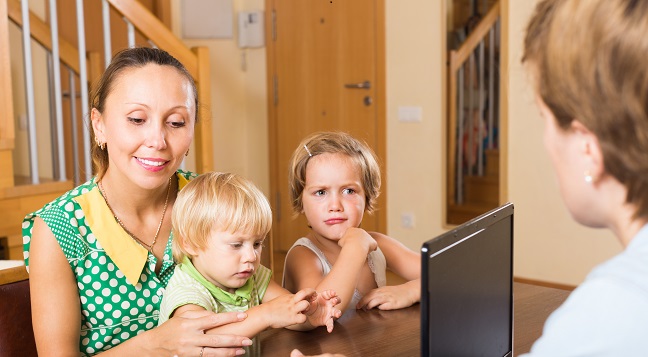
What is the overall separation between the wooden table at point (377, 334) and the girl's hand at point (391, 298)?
0.01 metres

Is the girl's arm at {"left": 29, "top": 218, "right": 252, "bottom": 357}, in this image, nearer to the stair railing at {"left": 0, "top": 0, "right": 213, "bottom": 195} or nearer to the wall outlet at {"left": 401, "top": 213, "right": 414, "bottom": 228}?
the stair railing at {"left": 0, "top": 0, "right": 213, "bottom": 195}

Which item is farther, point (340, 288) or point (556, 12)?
point (340, 288)

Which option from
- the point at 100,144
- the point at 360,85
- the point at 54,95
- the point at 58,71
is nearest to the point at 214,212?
the point at 100,144

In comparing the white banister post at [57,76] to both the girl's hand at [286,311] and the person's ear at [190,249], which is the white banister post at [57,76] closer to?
the person's ear at [190,249]

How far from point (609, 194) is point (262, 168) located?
17.2 feet

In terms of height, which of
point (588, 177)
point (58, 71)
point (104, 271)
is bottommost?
point (104, 271)

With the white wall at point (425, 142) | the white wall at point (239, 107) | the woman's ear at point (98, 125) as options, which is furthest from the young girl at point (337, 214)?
the white wall at point (239, 107)

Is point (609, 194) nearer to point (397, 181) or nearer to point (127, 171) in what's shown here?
point (127, 171)

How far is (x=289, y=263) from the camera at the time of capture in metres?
1.88

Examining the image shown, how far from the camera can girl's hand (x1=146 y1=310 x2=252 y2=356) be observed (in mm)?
1403

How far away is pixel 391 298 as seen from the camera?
1.70 metres

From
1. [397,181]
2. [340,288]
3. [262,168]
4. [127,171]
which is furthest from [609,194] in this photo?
[262,168]

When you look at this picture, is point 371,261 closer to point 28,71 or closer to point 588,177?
point 588,177

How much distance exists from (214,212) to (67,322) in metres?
0.32
